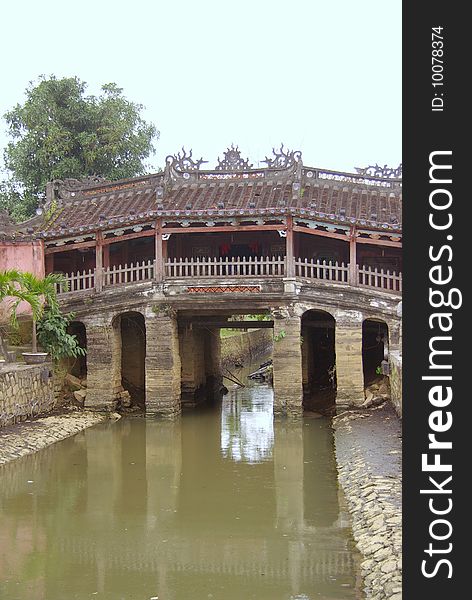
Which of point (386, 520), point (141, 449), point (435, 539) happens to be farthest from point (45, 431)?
point (435, 539)

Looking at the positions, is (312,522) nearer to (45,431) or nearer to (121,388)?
(45,431)

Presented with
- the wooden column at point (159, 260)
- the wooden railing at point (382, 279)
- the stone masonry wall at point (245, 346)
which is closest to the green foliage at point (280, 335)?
the wooden railing at point (382, 279)

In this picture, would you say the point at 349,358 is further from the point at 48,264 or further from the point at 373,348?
the point at 48,264

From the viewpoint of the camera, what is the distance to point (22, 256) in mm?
21641

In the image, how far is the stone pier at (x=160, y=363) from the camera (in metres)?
20.5

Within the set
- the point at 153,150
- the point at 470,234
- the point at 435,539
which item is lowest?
the point at 435,539

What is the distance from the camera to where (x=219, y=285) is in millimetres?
20281

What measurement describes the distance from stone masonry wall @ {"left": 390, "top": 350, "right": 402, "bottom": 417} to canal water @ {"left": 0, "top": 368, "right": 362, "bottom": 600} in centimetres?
170

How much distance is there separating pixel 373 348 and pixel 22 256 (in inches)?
412

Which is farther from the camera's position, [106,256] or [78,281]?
[106,256]

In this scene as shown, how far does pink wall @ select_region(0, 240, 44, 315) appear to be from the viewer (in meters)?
21.6

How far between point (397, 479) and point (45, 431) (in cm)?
878

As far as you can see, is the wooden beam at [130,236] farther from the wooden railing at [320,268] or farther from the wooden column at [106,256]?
the wooden railing at [320,268]

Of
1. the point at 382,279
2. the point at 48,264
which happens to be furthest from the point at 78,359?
the point at 382,279
